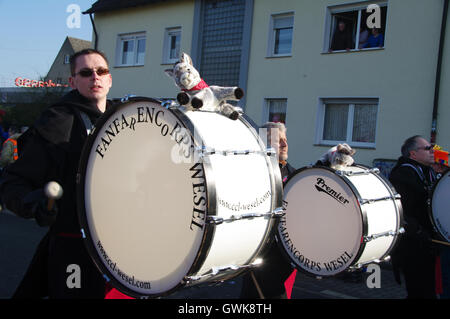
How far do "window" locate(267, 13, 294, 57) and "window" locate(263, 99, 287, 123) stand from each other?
3.85 ft

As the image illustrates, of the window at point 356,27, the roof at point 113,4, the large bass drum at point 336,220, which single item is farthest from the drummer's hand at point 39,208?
the roof at point 113,4

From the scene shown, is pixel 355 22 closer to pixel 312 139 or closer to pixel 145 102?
pixel 312 139

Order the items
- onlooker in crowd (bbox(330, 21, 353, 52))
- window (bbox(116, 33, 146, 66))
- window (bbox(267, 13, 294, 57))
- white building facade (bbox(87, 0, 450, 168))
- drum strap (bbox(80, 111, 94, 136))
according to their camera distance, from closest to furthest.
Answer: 1. drum strap (bbox(80, 111, 94, 136))
2. white building facade (bbox(87, 0, 450, 168))
3. onlooker in crowd (bbox(330, 21, 353, 52))
4. window (bbox(267, 13, 294, 57))
5. window (bbox(116, 33, 146, 66))

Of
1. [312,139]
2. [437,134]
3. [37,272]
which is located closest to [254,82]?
[312,139]

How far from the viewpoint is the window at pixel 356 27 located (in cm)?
1083

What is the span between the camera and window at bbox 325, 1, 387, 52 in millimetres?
10828

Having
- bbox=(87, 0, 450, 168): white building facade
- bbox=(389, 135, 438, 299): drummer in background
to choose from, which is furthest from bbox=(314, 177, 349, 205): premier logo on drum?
bbox=(87, 0, 450, 168): white building facade

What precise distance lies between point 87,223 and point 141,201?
0.34 meters

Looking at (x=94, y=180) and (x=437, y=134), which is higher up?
(x=437, y=134)

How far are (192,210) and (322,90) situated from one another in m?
9.97

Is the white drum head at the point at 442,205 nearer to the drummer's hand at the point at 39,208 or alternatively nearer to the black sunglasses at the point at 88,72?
the black sunglasses at the point at 88,72

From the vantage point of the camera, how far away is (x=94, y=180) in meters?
2.28

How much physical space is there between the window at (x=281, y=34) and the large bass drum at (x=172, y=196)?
10472mm

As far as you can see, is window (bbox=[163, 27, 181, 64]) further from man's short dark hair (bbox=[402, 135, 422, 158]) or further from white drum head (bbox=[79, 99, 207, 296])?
white drum head (bbox=[79, 99, 207, 296])
